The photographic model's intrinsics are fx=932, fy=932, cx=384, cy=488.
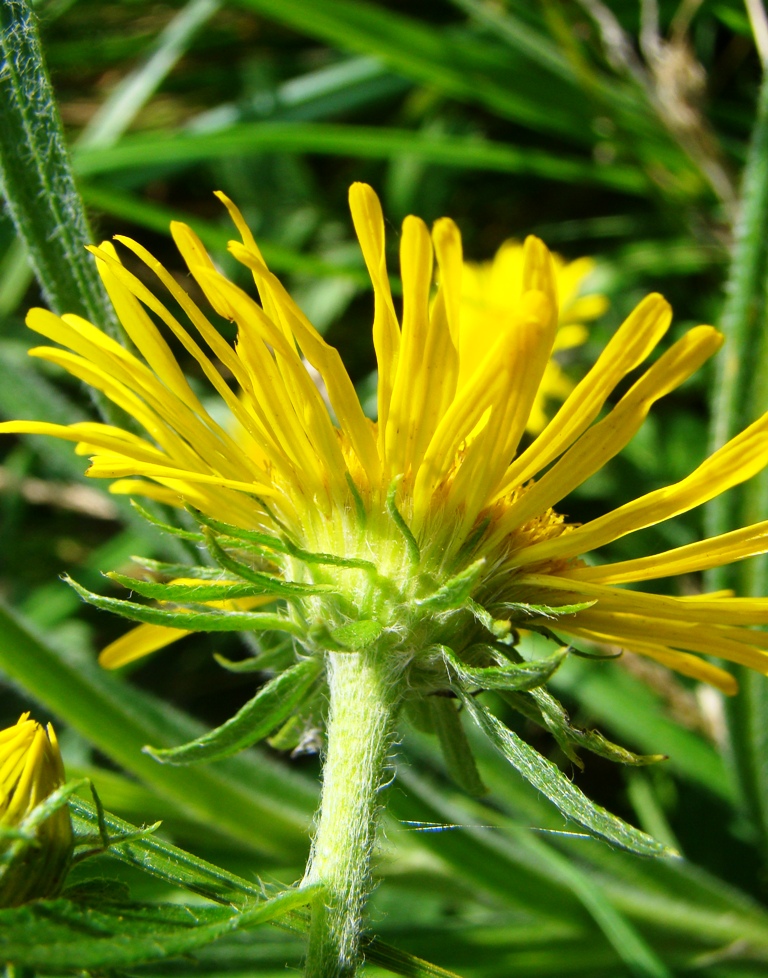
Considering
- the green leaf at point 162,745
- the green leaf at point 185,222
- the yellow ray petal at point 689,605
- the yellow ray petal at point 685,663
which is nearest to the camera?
the yellow ray petal at point 689,605

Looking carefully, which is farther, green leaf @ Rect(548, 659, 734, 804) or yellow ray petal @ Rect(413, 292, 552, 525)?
green leaf @ Rect(548, 659, 734, 804)

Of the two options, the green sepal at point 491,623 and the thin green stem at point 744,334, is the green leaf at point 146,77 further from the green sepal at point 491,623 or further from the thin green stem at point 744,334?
the green sepal at point 491,623

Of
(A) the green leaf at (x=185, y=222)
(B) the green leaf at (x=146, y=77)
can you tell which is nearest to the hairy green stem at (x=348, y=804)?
(A) the green leaf at (x=185, y=222)

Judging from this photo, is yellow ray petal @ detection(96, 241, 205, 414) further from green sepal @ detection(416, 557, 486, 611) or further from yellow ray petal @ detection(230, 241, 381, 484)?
green sepal @ detection(416, 557, 486, 611)

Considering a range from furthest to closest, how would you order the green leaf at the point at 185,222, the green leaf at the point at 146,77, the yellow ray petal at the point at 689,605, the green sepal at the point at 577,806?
the green leaf at the point at 146,77
the green leaf at the point at 185,222
the yellow ray petal at the point at 689,605
the green sepal at the point at 577,806

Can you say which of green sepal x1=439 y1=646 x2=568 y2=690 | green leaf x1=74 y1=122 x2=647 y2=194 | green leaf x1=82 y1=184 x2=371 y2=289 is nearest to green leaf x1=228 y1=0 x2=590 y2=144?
green leaf x1=74 y1=122 x2=647 y2=194

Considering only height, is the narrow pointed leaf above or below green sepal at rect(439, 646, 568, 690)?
above

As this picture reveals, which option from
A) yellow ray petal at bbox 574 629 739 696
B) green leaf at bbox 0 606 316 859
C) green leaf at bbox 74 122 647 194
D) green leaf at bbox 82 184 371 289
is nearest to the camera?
yellow ray petal at bbox 574 629 739 696
